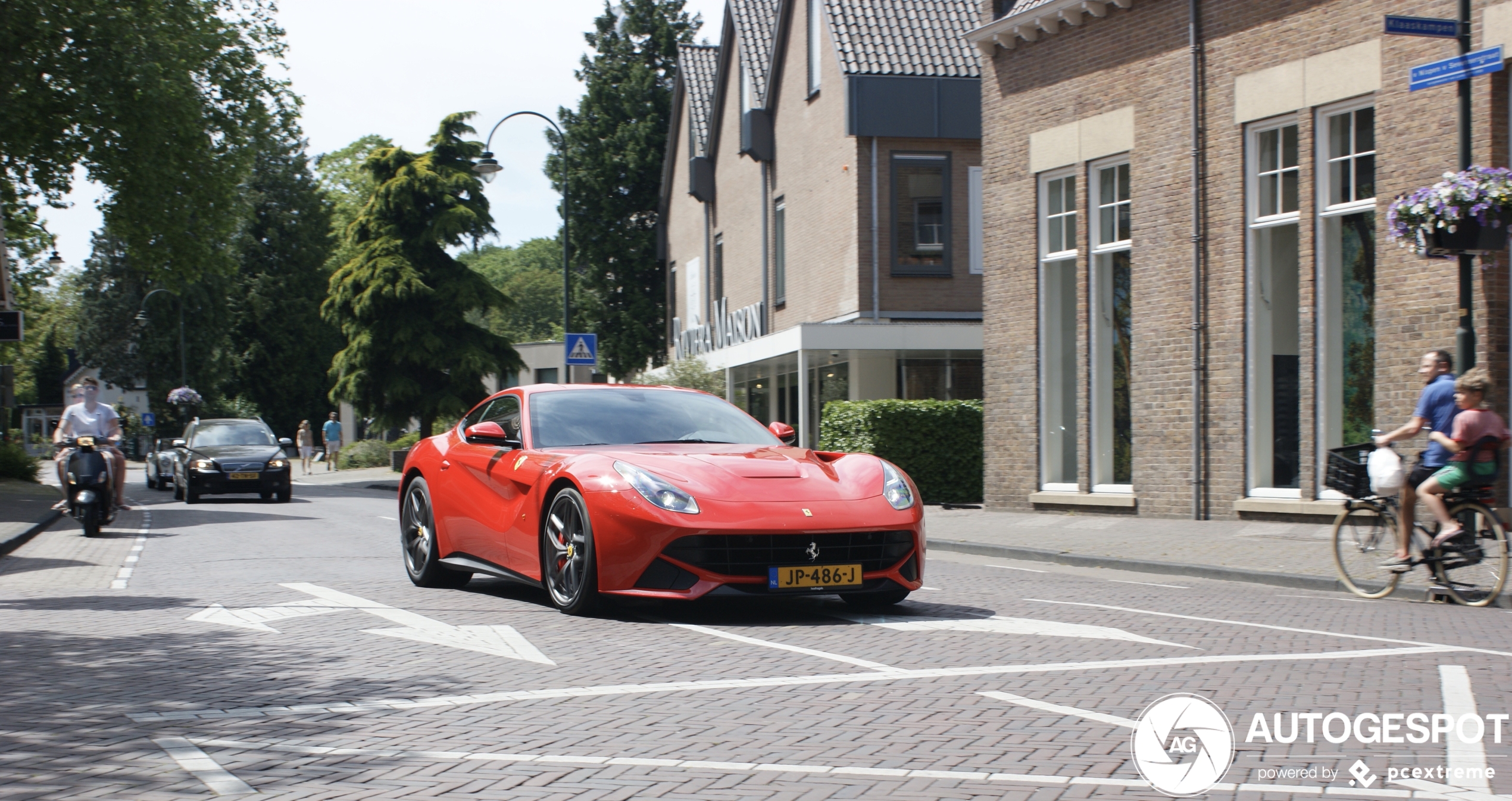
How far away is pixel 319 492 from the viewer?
100 feet

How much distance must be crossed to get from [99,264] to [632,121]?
4492cm

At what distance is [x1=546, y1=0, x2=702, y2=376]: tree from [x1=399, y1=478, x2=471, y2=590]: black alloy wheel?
3524cm

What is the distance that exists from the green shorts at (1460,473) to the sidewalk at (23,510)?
41.4 feet

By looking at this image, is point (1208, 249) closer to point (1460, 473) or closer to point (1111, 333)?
point (1111, 333)

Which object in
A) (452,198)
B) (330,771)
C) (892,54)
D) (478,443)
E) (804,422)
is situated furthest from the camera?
(452,198)

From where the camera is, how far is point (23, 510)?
19000 millimetres

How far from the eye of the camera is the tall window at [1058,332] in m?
18.8

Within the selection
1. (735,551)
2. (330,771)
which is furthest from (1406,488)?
(330,771)

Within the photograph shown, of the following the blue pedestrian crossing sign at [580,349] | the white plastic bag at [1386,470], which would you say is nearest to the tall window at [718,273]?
the blue pedestrian crossing sign at [580,349]

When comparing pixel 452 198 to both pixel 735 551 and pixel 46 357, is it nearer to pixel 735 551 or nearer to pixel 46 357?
pixel 735 551

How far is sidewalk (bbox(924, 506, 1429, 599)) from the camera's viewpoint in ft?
36.7

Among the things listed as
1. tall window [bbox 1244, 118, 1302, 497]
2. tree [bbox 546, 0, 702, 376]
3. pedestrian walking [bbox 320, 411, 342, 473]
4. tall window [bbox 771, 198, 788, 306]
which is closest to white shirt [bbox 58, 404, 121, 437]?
tall window [bbox 1244, 118, 1302, 497]

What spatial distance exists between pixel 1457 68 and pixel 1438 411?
9.98ft

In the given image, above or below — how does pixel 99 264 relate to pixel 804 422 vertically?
above
